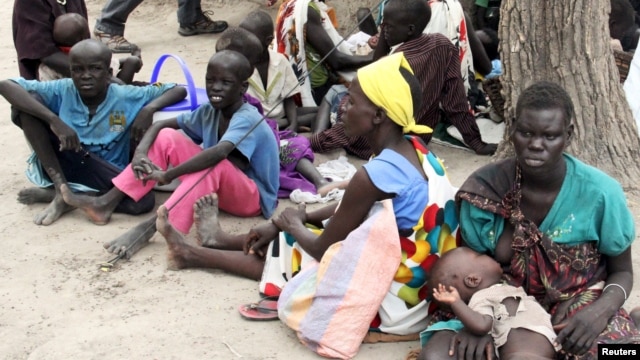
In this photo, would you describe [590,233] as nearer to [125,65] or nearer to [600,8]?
[600,8]

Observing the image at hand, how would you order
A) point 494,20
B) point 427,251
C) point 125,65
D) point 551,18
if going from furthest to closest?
1. point 494,20
2. point 125,65
3. point 551,18
4. point 427,251

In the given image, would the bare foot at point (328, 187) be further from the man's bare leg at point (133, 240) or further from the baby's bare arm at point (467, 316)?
the baby's bare arm at point (467, 316)

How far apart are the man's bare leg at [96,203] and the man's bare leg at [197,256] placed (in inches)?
25.0

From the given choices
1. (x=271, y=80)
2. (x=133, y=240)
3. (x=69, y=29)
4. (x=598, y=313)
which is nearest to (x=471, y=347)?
(x=598, y=313)

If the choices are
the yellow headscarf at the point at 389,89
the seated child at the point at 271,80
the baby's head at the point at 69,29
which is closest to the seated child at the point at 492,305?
the yellow headscarf at the point at 389,89

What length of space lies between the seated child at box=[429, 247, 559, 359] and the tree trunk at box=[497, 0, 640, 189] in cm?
165

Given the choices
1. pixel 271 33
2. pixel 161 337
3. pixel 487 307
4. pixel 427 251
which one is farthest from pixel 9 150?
pixel 487 307

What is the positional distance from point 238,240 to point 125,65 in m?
1.68

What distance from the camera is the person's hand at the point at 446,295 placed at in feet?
9.72

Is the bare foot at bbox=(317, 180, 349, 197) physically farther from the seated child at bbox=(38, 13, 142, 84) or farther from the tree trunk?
the seated child at bbox=(38, 13, 142, 84)

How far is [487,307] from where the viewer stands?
298cm

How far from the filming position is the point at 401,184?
3219 mm

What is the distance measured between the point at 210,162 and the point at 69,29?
1.49 m

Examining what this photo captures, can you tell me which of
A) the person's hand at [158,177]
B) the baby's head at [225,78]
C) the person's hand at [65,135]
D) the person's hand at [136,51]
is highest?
the baby's head at [225,78]
